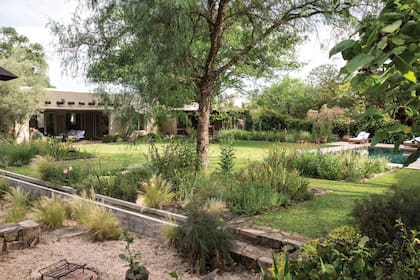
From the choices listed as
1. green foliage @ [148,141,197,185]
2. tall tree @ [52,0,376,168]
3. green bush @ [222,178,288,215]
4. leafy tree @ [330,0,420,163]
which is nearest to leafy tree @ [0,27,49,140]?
tall tree @ [52,0,376,168]

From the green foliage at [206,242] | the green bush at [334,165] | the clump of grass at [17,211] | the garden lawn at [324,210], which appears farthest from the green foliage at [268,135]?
the green foliage at [206,242]

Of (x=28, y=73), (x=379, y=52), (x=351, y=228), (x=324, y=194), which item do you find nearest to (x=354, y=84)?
(x=379, y=52)

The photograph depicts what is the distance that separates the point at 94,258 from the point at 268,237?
2.19m

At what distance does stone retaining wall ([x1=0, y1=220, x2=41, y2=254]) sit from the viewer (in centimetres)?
438

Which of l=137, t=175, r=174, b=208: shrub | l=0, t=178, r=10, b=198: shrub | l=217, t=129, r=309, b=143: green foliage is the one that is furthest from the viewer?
l=217, t=129, r=309, b=143: green foliage

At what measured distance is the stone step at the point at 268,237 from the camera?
13.1 ft

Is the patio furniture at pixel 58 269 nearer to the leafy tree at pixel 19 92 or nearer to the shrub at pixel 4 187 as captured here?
the shrub at pixel 4 187

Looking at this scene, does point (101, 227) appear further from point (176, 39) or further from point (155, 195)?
point (176, 39)

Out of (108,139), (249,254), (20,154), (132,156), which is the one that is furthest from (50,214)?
(108,139)

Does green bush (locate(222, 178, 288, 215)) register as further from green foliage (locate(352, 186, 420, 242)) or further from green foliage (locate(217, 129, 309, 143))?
green foliage (locate(217, 129, 309, 143))

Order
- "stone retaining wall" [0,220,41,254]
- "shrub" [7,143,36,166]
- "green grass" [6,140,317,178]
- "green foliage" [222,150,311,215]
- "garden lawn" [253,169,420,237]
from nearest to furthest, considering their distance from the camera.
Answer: "stone retaining wall" [0,220,41,254] < "garden lawn" [253,169,420,237] < "green foliage" [222,150,311,215] < "green grass" [6,140,317,178] < "shrub" [7,143,36,166]

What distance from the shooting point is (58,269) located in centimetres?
366

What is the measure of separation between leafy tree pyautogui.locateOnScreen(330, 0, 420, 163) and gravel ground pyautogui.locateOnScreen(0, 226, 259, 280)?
9.52 feet

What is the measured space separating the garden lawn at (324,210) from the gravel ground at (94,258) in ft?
3.96
